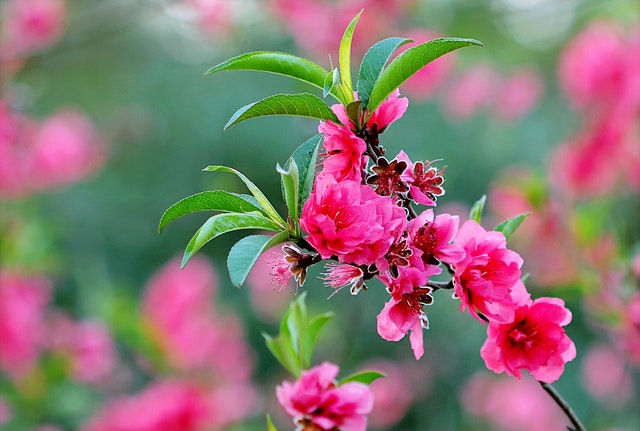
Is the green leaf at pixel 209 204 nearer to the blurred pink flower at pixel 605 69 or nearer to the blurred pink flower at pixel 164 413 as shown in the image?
the blurred pink flower at pixel 164 413

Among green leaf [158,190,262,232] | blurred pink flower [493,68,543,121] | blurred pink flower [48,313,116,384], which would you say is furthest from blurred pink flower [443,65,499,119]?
green leaf [158,190,262,232]

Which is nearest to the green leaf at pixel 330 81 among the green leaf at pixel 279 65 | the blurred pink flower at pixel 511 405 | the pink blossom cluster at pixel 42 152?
the green leaf at pixel 279 65

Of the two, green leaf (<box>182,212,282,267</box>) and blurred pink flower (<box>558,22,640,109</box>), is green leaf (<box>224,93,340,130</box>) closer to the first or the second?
green leaf (<box>182,212,282,267</box>)

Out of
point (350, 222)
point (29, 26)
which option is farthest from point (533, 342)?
point (29, 26)

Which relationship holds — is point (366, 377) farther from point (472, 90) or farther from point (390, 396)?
point (472, 90)

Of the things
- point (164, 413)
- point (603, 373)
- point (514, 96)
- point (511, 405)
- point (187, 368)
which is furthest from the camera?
point (514, 96)

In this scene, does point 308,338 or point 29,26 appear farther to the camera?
point 29,26

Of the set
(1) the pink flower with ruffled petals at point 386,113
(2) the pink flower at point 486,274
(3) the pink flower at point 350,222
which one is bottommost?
(2) the pink flower at point 486,274

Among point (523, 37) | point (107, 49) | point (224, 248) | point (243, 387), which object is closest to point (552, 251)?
point (243, 387)
